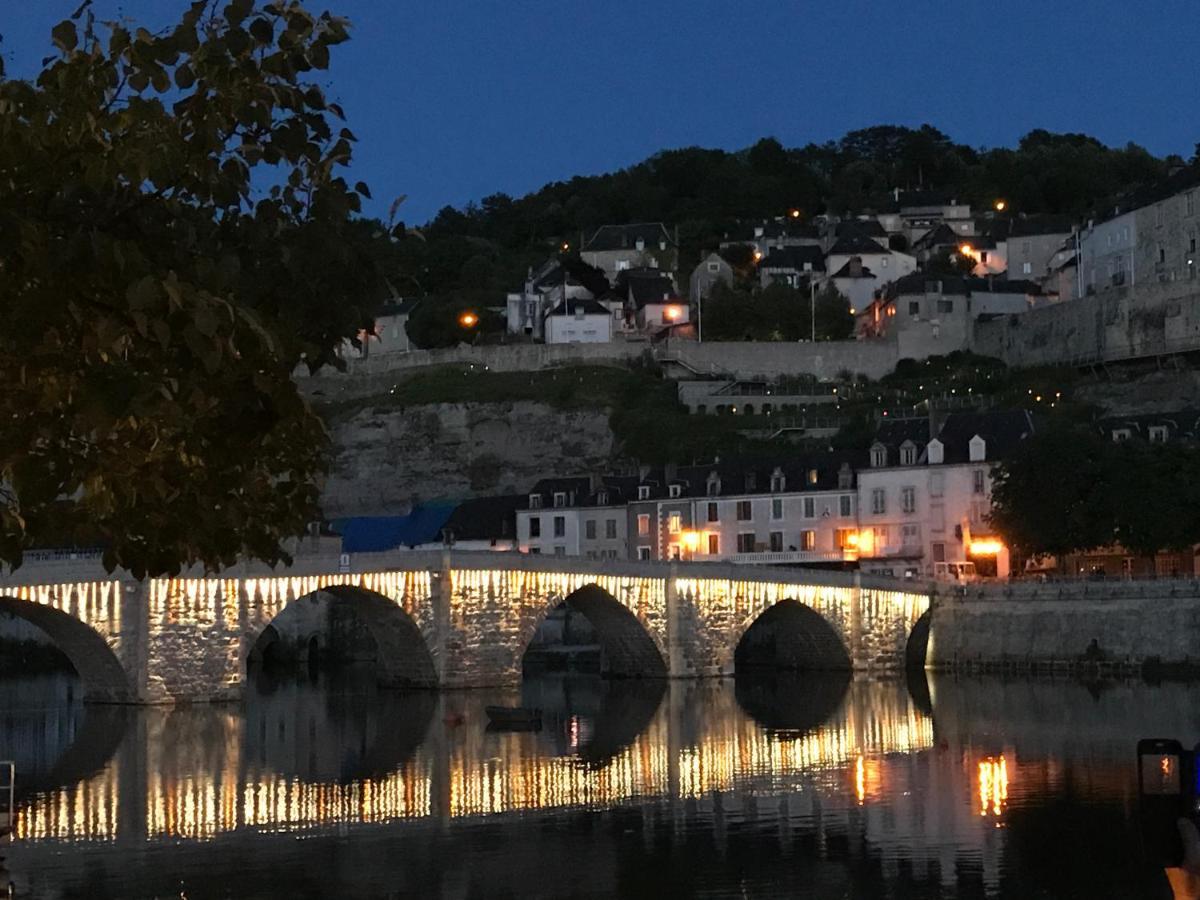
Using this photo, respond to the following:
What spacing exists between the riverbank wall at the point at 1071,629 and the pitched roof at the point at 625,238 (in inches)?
2493

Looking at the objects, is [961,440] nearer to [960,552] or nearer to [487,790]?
[960,552]

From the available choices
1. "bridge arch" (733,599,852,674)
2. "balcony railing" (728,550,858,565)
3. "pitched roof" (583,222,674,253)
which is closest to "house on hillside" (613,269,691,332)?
"pitched roof" (583,222,674,253)

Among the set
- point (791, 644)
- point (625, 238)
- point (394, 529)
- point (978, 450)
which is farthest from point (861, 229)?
point (791, 644)

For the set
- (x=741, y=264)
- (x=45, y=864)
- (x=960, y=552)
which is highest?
(x=741, y=264)

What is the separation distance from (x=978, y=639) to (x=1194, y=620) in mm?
7410

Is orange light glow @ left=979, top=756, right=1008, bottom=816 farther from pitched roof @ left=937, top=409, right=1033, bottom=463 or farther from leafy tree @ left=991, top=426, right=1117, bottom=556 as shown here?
pitched roof @ left=937, top=409, right=1033, bottom=463

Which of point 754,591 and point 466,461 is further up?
point 466,461

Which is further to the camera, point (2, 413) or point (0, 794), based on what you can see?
point (0, 794)

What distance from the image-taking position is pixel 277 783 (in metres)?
39.3

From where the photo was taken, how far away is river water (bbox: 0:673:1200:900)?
2812cm

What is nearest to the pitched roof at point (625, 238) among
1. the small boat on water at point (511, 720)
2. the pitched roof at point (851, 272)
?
the pitched roof at point (851, 272)

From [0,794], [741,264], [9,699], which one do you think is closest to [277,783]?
[0,794]

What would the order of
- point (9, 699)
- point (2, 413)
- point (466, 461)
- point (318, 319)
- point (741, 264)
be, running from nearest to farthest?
point (2, 413) < point (318, 319) < point (9, 699) < point (466, 461) < point (741, 264)

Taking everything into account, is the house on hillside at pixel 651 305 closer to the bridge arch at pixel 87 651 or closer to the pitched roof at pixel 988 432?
the pitched roof at pixel 988 432
